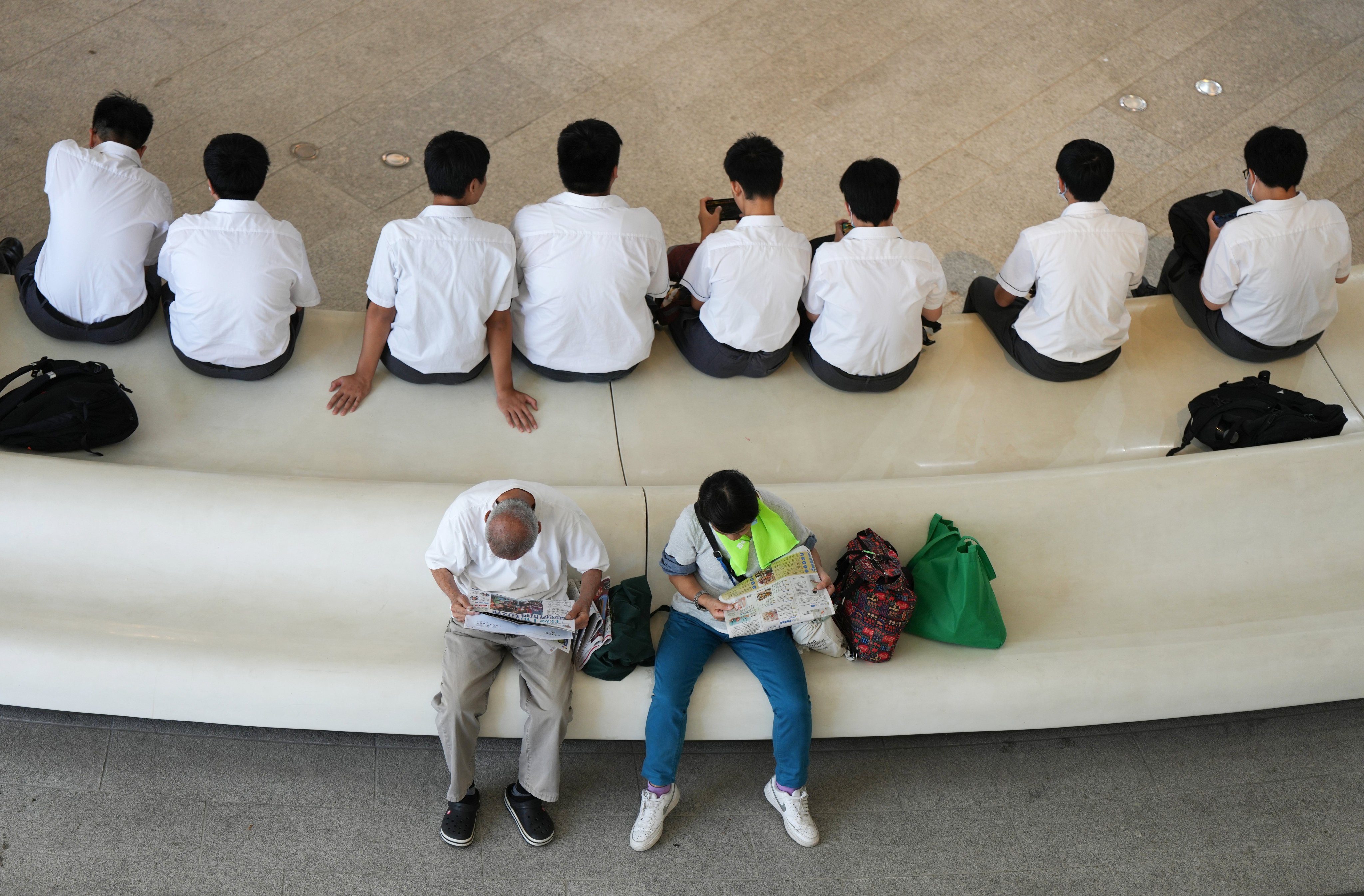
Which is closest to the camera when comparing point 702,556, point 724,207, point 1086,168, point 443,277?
point 702,556

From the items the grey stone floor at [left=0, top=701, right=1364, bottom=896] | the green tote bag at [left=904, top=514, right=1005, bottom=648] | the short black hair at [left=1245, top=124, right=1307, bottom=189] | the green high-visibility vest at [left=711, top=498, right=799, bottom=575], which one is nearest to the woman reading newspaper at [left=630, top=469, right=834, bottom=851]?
the green high-visibility vest at [left=711, top=498, right=799, bottom=575]

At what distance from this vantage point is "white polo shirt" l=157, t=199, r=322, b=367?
3.57 metres

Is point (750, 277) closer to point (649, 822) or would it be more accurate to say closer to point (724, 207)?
point (724, 207)

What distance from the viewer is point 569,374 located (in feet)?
13.1

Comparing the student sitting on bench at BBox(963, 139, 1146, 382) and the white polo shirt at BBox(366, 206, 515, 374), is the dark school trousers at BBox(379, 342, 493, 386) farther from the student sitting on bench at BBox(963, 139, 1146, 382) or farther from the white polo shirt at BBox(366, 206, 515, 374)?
the student sitting on bench at BBox(963, 139, 1146, 382)

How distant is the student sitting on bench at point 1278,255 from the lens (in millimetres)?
4078

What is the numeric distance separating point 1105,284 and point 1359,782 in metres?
1.87

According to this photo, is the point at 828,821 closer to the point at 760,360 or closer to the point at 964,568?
the point at 964,568

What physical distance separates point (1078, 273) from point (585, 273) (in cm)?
182

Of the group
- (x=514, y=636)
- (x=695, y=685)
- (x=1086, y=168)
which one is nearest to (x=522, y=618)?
(x=514, y=636)

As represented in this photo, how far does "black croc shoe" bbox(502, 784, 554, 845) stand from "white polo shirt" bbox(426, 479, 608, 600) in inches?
23.5

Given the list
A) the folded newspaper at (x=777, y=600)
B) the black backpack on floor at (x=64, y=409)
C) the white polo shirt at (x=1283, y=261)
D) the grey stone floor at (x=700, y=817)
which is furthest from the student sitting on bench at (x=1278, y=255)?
the black backpack on floor at (x=64, y=409)

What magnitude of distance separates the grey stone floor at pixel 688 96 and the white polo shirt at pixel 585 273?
1.39 meters

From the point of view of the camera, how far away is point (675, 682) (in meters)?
3.10
